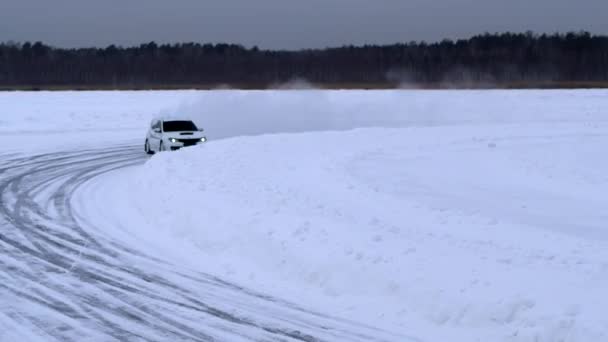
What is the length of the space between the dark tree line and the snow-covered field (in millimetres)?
81000

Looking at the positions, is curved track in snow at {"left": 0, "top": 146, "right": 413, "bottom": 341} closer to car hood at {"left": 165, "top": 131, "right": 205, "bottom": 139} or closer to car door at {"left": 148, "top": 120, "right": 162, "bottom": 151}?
car hood at {"left": 165, "top": 131, "right": 205, "bottom": 139}

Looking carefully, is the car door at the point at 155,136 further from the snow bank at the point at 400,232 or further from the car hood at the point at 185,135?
the snow bank at the point at 400,232

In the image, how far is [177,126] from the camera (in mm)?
29266

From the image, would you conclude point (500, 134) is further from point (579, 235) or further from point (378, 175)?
point (579, 235)

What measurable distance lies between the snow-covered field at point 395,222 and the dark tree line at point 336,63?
81.0 meters

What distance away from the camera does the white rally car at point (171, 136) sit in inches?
1101

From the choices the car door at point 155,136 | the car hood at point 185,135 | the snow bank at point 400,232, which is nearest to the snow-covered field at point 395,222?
the snow bank at point 400,232

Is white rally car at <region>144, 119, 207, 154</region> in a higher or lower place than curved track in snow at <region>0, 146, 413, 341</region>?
higher

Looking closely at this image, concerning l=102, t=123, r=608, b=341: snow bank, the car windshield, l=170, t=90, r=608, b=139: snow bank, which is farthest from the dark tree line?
l=102, t=123, r=608, b=341: snow bank

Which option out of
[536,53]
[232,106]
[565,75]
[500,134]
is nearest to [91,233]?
[500,134]

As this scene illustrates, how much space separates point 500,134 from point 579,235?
23.6 meters

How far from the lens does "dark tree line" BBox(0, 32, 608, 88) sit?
113 meters

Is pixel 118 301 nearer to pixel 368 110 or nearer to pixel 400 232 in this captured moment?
pixel 400 232

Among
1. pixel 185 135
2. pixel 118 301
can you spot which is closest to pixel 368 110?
pixel 185 135
